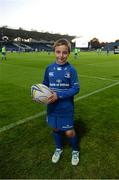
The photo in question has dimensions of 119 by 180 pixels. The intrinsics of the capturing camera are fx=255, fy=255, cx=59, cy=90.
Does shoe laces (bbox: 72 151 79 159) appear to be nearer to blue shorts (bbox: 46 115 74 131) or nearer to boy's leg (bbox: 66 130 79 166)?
boy's leg (bbox: 66 130 79 166)

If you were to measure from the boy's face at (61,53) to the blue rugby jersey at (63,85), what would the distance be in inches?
3.3

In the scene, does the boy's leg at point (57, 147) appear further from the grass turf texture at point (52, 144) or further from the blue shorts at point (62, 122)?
the blue shorts at point (62, 122)

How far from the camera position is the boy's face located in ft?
12.3

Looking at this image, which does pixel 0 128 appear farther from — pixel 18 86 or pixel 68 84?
pixel 18 86

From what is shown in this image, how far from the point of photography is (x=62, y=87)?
12.7 ft

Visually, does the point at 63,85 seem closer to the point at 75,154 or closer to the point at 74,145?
the point at 74,145

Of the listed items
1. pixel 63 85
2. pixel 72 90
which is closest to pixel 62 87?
pixel 63 85

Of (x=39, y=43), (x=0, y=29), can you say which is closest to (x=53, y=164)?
(x=0, y=29)

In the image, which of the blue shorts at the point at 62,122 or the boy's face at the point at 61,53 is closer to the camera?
the boy's face at the point at 61,53

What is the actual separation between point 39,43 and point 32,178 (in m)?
112

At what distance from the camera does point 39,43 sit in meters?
113

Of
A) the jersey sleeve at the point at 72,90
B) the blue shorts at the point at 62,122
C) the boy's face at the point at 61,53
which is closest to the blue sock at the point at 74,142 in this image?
the blue shorts at the point at 62,122

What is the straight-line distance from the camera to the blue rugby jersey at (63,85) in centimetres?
379

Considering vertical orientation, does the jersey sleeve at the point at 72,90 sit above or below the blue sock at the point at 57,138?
above
